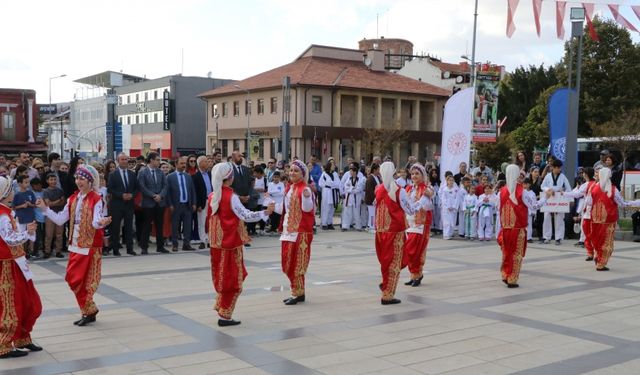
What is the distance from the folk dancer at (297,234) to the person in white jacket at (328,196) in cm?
977

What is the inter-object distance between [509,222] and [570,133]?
917 centimetres

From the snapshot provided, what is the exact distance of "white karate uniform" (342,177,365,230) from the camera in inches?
716

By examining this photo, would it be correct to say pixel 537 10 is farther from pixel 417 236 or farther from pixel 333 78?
pixel 333 78

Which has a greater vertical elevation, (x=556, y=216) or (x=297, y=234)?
(x=297, y=234)

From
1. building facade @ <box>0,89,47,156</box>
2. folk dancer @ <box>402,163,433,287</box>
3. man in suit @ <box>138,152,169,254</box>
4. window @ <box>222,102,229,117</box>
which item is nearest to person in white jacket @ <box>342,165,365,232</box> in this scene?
man in suit @ <box>138,152,169,254</box>

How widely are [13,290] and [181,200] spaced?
781 centimetres

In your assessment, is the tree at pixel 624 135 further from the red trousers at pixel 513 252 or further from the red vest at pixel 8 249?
the red vest at pixel 8 249

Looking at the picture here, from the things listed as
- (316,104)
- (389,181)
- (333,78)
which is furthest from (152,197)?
(333,78)

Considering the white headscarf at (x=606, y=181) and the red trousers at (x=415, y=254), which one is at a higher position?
the white headscarf at (x=606, y=181)

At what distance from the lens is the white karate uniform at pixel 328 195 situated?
18.6 metres

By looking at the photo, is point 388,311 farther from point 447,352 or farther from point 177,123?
point 177,123

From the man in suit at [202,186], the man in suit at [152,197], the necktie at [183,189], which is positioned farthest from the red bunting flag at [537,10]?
the man in suit at [152,197]

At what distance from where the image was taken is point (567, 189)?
15742 mm

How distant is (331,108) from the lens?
49.1 m
